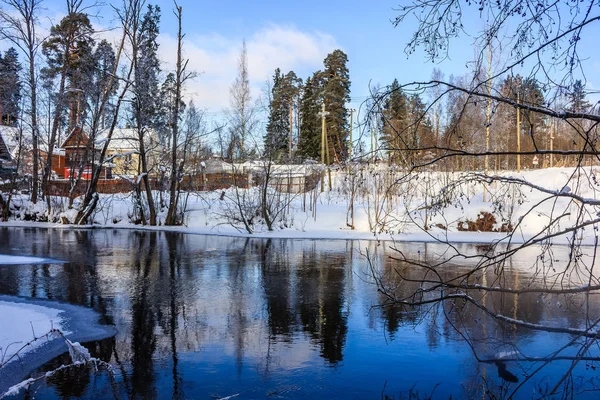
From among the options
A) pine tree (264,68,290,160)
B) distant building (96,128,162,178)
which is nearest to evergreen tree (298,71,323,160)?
pine tree (264,68,290,160)

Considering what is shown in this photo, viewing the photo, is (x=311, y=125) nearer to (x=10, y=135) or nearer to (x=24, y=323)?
(x=10, y=135)

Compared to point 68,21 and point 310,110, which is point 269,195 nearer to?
point 68,21

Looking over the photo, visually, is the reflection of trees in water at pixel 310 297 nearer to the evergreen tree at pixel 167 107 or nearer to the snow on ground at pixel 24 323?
the snow on ground at pixel 24 323

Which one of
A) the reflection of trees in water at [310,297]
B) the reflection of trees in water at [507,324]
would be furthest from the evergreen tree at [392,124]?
the reflection of trees in water at [310,297]

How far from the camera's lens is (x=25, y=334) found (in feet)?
22.8

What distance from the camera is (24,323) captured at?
24.6 feet

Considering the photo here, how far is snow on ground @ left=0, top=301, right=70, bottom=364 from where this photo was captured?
6.45 metres

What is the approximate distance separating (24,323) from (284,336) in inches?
149

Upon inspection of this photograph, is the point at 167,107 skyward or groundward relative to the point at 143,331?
skyward

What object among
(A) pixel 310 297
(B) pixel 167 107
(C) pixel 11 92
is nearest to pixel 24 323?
(A) pixel 310 297

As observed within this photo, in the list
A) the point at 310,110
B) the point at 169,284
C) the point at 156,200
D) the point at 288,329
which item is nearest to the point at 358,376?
the point at 288,329

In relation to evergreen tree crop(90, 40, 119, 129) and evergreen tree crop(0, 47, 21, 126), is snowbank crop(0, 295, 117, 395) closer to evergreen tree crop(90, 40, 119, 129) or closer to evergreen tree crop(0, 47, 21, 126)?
evergreen tree crop(90, 40, 119, 129)

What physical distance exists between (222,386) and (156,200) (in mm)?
27128

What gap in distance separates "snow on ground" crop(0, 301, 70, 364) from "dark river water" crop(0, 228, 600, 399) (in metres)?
0.74
